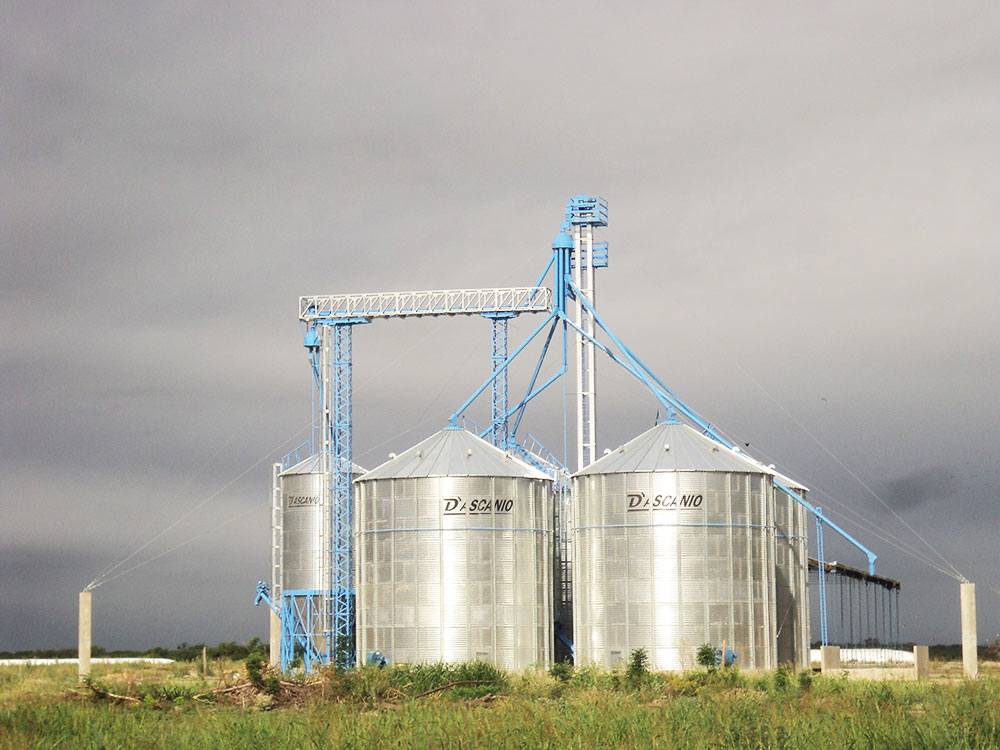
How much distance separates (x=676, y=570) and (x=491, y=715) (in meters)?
30.9

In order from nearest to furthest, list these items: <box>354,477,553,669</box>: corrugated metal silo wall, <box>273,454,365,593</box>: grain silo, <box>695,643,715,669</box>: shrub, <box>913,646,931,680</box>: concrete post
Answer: <box>695,643,715,669</box>: shrub
<box>913,646,931,680</box>: concrete post
<box>354,477,553,669</box>: corrugated metal silo wall
<box>273,454,365,593</box>: grain silo

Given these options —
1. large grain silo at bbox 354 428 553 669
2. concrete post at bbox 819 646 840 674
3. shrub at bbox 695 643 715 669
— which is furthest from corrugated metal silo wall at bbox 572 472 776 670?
large grain silo at bbox 354 428 553 669

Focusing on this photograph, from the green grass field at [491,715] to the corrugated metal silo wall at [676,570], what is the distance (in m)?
17.2

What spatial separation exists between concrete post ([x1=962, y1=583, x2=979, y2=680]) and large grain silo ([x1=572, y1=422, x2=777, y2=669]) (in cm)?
814

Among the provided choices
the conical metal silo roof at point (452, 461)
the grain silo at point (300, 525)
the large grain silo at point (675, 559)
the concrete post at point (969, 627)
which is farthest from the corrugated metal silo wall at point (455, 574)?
the concrete post at point (969, 627)

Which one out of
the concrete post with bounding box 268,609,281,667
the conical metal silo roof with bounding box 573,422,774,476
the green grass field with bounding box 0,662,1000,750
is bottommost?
the concrete post with bounding box 268,609,281,667

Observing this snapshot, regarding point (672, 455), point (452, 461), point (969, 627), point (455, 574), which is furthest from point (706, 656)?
point (452, 461)

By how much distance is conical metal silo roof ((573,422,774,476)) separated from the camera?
58656 millimetres

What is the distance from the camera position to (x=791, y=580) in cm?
6688

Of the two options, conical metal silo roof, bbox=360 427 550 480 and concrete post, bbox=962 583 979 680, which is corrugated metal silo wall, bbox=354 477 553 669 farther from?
concrete post, bbox=962 583 979 680

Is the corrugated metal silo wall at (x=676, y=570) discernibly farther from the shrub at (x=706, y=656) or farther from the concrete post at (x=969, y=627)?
the concrete post at (x=969, y=627)

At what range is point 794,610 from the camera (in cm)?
6656

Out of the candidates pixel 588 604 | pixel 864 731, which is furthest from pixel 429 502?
pixel 864 731

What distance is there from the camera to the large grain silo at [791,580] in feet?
215
